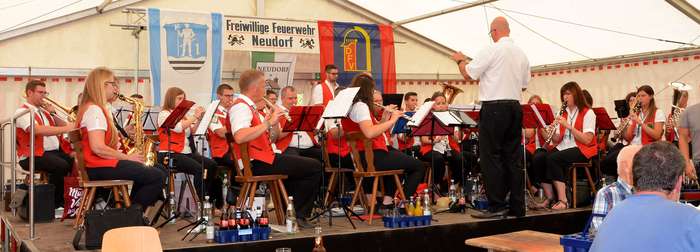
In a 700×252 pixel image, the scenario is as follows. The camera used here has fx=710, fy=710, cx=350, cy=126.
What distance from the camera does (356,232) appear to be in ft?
18.9

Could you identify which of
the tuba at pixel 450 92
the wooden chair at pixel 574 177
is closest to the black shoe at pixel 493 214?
the wooden chair at pixel 574 177

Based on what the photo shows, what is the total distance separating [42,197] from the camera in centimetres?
666

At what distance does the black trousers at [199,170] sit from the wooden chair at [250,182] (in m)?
0.52

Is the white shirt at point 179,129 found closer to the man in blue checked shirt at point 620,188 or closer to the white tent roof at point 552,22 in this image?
the man in blue checked shirt at point 620,188

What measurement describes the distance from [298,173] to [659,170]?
3.71 metres

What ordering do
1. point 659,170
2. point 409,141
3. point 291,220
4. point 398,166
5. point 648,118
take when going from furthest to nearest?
point 409,141 → point 648,118 → point 398,166 → point 291,220 → point 659,170

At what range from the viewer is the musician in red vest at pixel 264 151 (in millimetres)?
5609

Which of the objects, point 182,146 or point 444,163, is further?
point 444,163

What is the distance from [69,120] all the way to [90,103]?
6.32ft

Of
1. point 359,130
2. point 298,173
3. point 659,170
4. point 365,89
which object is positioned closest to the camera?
point 659,170

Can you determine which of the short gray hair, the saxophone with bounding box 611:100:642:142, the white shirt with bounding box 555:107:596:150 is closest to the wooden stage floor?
the white shirt with bounding box 555:107:596:150

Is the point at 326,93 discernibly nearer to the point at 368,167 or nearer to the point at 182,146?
the point at 182,146

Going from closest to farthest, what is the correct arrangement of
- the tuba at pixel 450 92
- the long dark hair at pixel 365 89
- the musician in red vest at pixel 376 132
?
the musician in red vest at pixel 376 132 < the long dark hair at pixel 365 89 < the tuba at pixel 450 92

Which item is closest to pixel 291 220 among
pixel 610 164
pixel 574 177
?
pixel 574 177
